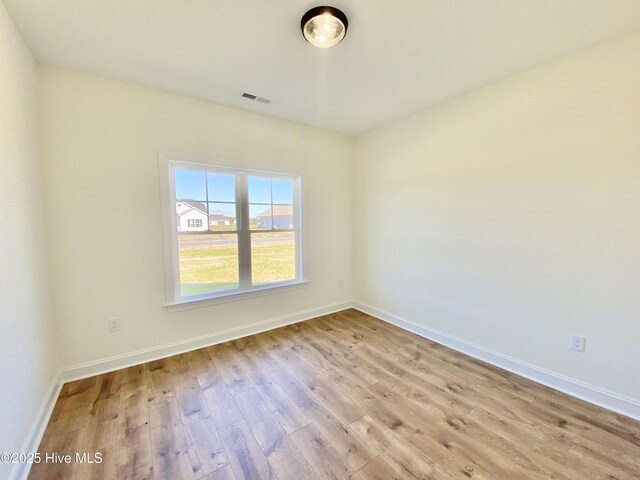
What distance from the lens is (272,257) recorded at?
315 cm

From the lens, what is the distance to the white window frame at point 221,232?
7.88ft

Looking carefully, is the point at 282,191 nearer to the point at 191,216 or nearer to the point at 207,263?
the point at 191,216

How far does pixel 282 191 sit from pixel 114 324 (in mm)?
2127

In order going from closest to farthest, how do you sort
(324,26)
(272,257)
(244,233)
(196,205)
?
(324,26) → (196,205) → (244,233) → (272,257)

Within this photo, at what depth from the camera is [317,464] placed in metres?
1.37

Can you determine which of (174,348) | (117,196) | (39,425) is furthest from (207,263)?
(39,425)

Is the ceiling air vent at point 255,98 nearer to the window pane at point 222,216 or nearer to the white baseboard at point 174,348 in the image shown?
the window pane at point 222,216

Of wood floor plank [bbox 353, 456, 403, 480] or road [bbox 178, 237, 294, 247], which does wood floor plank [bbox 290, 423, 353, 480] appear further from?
road [bbox 178, 237, 294, 247]

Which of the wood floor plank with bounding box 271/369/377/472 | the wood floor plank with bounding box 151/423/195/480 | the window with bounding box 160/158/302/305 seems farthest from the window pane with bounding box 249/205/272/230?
the wood floor plank with bounding box 151/423/195/480

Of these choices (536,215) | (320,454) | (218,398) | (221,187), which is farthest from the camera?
(221,187)

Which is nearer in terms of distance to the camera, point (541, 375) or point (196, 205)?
point (541, 375)

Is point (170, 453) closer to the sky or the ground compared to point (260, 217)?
closer to the ground

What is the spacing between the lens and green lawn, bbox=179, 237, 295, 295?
261 cm

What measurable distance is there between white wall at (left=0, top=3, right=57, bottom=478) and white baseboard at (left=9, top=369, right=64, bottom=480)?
1.7 inches
